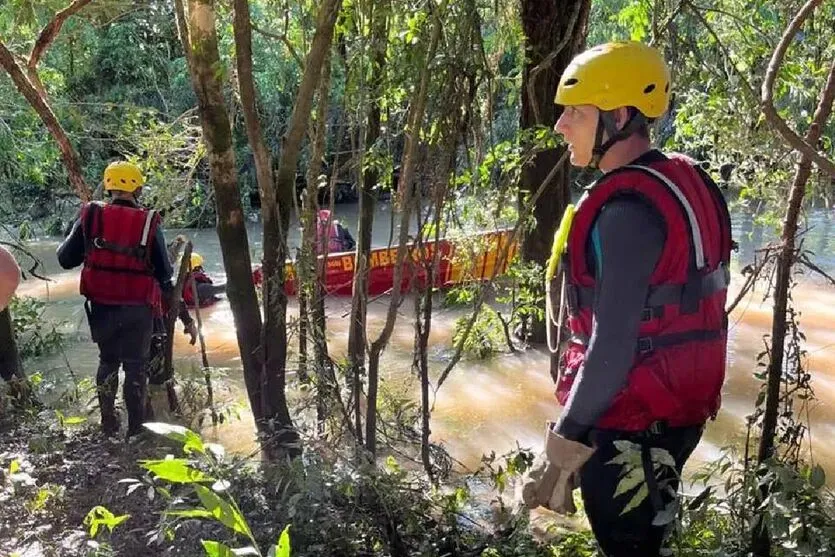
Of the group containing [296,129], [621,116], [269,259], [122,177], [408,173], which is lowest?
[269,259]

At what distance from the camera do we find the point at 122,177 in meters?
5.45

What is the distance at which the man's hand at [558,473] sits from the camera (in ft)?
7.75

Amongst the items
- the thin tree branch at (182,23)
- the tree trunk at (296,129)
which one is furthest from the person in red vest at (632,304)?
the thin tree branch at (182,23)

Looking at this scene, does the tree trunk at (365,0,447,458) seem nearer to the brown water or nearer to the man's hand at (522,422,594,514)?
the man's hand at (522,422,594,514)

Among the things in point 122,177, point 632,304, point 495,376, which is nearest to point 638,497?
point 632,304

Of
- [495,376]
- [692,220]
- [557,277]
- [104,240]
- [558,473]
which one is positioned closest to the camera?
[692,220]

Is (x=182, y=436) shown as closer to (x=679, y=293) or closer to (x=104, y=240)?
(x=679, y=293)

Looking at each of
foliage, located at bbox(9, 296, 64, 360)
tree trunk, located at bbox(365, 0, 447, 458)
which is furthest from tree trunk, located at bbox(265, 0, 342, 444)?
foliage, located at bbox(9, 296, 64, 360)

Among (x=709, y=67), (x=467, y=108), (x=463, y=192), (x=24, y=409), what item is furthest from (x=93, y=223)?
(x=709, y=67)

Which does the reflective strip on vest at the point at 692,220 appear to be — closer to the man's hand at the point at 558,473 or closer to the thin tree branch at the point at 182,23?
the man's hand at the point at 558,473

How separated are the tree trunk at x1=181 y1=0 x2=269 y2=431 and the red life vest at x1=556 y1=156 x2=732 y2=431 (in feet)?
5.65

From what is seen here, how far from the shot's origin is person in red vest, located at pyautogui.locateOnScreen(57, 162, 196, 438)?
5.37 metres

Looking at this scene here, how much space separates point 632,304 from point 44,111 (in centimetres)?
433

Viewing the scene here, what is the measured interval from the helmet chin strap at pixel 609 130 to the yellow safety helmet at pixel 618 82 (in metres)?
0.02
